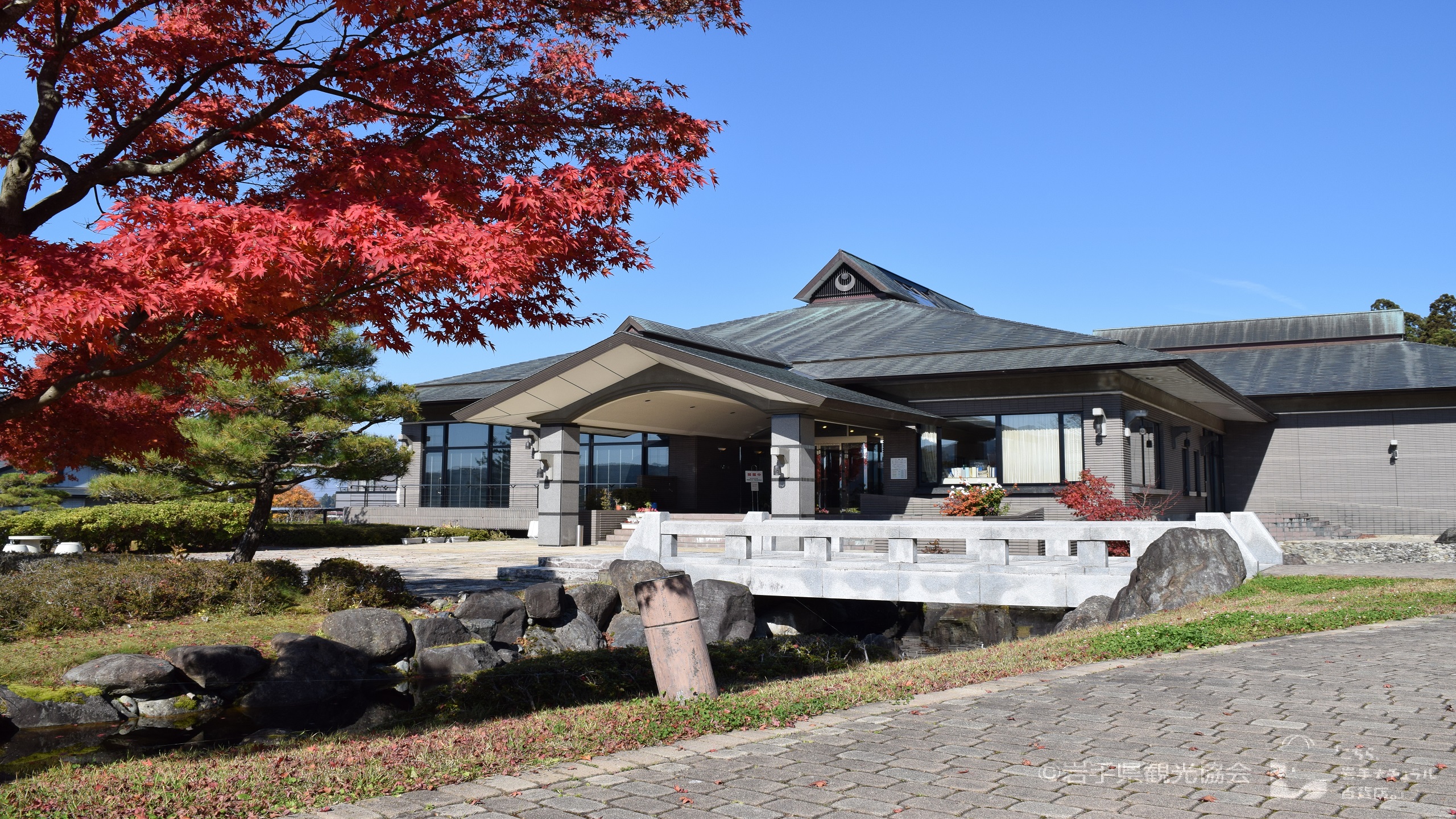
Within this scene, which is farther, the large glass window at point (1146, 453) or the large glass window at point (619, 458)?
the large glass window at point (619, 458)

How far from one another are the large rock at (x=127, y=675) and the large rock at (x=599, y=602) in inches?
249

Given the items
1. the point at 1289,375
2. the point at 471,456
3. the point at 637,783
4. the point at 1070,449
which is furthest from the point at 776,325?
the point at 637,783

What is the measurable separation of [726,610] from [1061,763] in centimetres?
1149

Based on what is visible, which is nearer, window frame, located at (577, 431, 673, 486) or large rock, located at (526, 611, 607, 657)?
large rock, located at (526, 611, 607, 657)

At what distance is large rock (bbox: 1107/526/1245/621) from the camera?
14492 mm

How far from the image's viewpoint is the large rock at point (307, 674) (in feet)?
40.7

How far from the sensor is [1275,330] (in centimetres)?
4122

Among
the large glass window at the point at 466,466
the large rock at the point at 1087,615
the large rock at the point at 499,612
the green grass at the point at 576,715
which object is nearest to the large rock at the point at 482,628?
the large rock at the point at 499,612

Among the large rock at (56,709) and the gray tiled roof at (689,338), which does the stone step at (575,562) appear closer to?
the gray tiled roof at (689,338)

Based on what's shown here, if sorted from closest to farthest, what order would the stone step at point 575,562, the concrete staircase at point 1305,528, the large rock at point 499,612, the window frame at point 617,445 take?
the large rock at point 499,612
the stone step at point 575,562
the concrete staircase at point 1305,528
the window frame at point 617,445

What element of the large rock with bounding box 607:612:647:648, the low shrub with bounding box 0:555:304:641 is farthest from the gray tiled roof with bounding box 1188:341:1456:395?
the low shrub with bounding box 0:555:304:641

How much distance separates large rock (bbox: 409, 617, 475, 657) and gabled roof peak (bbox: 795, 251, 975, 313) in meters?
25.1

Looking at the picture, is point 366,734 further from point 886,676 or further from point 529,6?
point 529,6

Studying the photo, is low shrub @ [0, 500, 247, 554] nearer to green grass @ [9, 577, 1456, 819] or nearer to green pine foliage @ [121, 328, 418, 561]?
green pine foliage @ [121, 328, 418, 561]
